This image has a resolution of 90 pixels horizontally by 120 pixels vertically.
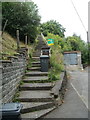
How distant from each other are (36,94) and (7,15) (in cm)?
691

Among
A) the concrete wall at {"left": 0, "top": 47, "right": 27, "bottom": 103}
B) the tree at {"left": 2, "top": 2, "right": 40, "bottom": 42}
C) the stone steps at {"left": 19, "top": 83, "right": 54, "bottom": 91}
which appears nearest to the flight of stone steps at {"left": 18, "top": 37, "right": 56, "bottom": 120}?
the stone steps at {"left": 19, "top": 83, "right": 54, "bottom": 91}

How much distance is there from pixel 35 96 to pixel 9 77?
4.10 feet

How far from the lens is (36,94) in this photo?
345 inches

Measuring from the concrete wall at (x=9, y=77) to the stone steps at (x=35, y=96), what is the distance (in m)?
0.40

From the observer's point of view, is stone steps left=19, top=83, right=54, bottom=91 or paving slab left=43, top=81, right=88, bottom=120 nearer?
paving slab left=43, top=81, right=88, bottom=120

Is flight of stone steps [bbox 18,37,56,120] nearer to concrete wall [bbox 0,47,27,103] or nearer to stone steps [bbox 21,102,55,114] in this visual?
stone steps [bbox 21,102,55,114]

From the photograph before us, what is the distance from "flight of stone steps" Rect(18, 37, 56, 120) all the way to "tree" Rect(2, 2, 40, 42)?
12.3ft

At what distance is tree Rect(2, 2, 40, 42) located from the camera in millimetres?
14062

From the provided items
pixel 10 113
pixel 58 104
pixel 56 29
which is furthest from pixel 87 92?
pixel 56 29

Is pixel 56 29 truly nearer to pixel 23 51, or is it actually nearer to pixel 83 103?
pixel 23 51

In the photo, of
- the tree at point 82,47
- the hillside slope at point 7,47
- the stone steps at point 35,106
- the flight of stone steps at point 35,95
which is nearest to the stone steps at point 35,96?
the flight of stone steps at point 35,95

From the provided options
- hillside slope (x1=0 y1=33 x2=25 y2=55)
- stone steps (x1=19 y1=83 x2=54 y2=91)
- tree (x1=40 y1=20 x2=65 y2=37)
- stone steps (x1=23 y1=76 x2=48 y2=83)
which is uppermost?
tree (x1=40 y1=20 x2=65 y2=37)

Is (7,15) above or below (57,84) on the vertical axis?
above

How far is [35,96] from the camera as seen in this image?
8.50 m
